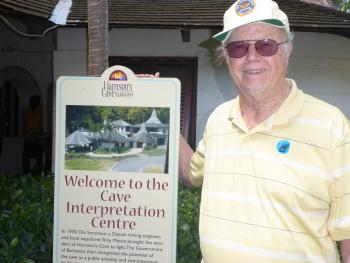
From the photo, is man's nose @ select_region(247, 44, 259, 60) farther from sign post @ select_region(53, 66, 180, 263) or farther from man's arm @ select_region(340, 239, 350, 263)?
man's arm @ select_region(340, 239, 350, 263)

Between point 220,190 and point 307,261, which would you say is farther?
point 220,190

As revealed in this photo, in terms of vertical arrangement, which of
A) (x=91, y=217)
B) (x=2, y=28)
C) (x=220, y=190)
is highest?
(x=2, y=28)

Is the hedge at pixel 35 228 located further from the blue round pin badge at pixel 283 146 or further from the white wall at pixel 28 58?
the white wall at pixel 28 58

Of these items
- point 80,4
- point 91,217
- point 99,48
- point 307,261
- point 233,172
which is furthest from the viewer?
point 80,4

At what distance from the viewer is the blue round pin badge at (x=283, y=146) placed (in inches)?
83.4

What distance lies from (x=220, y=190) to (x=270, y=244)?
0.32 m

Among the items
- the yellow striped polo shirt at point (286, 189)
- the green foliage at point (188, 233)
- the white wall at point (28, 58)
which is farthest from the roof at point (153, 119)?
the white wall at point (28, 58)

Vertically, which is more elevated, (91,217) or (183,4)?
(183,4)

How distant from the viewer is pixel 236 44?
7.47 ft

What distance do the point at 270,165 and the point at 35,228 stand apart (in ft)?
7.09

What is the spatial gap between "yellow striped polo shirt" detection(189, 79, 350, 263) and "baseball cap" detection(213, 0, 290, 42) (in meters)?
0.32

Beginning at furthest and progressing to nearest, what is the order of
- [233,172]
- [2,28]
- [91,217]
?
[2,28] < [91,217] < [233,172]

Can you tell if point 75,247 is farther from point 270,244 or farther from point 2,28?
point 2,28

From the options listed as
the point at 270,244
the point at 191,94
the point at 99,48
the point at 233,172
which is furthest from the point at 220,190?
the point at 191,94
